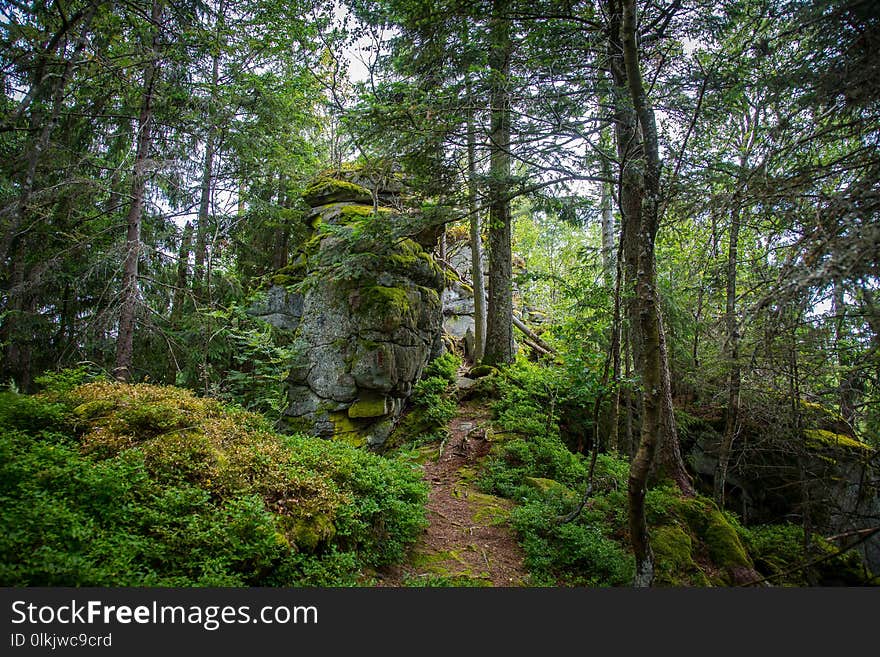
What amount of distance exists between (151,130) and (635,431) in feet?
42.3

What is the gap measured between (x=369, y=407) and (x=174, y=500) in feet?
20.1

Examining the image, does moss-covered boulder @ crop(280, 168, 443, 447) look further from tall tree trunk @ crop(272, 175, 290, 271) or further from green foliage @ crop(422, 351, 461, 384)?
tall tree trunk @ crop(272, 175, 290, 271)

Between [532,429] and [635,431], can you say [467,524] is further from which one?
[635,431]

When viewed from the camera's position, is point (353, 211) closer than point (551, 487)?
No

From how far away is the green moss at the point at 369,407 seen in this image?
30.2ft

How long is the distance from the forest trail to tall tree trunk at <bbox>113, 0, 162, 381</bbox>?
6.28 m

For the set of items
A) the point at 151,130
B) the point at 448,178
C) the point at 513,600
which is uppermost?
the point at 151,130

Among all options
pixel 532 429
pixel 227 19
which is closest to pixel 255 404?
pixel 532 429

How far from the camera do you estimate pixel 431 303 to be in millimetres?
10695

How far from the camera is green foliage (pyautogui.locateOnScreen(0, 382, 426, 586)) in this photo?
2488mm

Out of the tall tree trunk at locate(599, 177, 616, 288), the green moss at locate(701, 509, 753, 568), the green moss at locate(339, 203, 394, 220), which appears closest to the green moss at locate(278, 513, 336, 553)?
the green moss at locate(701, 509, 753, 568)

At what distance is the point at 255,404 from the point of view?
28.3 ft

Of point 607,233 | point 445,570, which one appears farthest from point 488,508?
point 607,233

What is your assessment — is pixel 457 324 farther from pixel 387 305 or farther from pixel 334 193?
pixel 334 193
